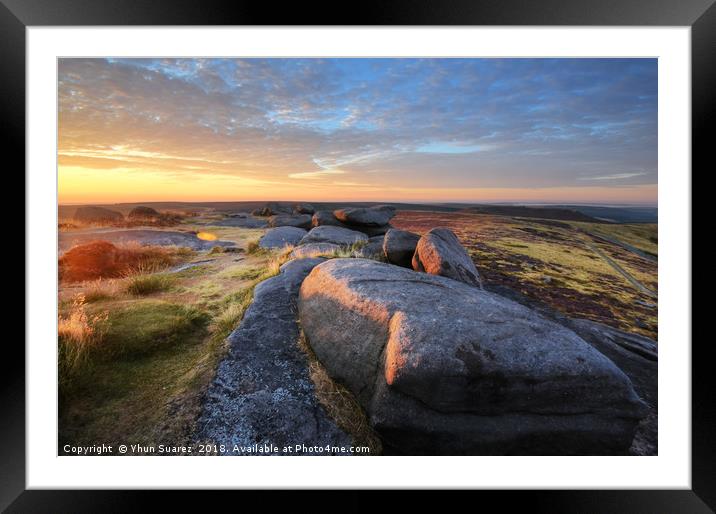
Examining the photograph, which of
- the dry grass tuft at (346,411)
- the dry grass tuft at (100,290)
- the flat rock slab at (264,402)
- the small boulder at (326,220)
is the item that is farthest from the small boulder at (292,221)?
the dry grass tuft at (346,411)

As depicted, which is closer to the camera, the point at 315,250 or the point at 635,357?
the point at 635,357

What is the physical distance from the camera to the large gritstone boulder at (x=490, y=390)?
2.76 meters

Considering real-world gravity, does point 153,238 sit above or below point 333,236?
below

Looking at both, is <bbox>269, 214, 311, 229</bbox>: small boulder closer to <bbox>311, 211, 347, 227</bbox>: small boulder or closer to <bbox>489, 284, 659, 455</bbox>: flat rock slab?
<bbox>311, 211, 347, 227</bbox>: small boulder

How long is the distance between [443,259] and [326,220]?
9323 millimetres

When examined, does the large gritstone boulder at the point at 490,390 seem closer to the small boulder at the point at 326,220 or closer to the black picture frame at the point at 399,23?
the black picture frame at the point at 399,23

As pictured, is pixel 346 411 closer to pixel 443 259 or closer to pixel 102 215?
pixel 443 259

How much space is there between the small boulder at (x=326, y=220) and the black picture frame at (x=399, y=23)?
10406mm

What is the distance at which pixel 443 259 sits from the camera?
5.63 meters

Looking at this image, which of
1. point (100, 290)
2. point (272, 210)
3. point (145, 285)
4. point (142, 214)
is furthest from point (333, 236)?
point (272, 210)

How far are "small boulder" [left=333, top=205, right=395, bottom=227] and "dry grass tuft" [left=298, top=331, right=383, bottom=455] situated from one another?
10.1 m

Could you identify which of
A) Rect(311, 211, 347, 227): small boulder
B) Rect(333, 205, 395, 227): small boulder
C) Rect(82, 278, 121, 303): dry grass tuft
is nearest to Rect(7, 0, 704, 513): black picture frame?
Rect(82, 278, 121, 303): dry grass tuft

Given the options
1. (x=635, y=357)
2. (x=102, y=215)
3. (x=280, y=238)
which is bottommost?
(x=635, y=357)

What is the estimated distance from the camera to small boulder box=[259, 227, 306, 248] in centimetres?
1155
